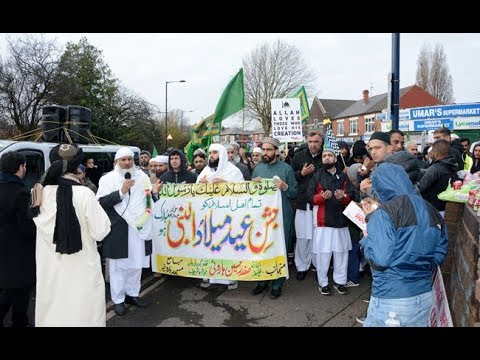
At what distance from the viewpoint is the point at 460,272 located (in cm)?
331

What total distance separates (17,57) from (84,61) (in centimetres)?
665

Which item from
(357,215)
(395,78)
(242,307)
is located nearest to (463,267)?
(357,215)

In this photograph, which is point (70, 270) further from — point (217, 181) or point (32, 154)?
point (32, 154)

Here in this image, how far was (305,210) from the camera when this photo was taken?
228 inches

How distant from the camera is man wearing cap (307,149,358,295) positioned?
16.9ft

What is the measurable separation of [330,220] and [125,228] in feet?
8.63

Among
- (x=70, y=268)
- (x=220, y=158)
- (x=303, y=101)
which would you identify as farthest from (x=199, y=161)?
(x=303, y=101)

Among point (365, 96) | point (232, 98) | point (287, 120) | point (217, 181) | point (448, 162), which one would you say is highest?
point (365, 96)

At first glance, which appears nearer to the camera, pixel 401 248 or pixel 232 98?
pixel 401 248

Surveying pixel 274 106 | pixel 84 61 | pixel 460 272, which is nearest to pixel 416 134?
pixel 274 106

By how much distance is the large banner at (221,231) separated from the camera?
5.04m

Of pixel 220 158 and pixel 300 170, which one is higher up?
pixel 220 158

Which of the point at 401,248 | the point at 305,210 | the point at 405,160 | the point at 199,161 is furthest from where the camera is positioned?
the point at 199,161

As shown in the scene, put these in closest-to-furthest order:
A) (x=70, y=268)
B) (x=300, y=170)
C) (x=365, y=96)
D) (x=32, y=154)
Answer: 1. (x=70, y=268)
2. (x=300, y=170)
3. (x=32, y=154)
4. (x=365, y=96)
